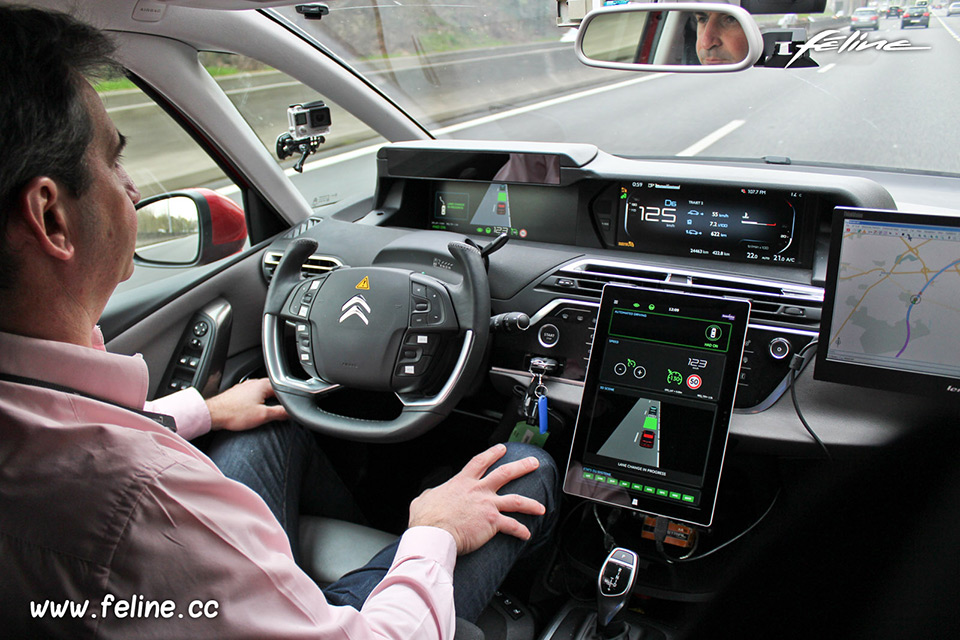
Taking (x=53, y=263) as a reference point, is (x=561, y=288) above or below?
below

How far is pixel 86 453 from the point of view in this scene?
902 mm

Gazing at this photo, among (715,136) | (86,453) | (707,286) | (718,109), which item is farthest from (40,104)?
(718,109)

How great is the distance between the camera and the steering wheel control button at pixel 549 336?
2.28m

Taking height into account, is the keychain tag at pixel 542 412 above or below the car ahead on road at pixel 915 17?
below

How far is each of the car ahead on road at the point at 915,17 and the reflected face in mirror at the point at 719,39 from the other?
5185 mm

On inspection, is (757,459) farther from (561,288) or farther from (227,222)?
(227,222)

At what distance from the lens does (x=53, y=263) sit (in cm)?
100

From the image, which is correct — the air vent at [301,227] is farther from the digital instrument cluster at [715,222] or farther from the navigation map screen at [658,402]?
the navigation map screen at [658,402]

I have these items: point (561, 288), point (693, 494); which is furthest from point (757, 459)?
point (561, 288)

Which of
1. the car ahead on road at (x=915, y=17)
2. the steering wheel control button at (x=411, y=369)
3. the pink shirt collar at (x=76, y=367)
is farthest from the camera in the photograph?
the car ahead on road at (x=915, y=17)

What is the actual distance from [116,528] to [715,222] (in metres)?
1.94

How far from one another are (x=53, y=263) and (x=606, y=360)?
56.2 inches

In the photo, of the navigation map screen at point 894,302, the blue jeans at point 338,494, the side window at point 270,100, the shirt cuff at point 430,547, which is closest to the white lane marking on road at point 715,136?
the side window at point 270,100

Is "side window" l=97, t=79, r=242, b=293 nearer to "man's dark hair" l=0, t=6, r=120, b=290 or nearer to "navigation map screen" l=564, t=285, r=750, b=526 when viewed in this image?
"man's dark hair" l=0, t=6, r=120, b=290
